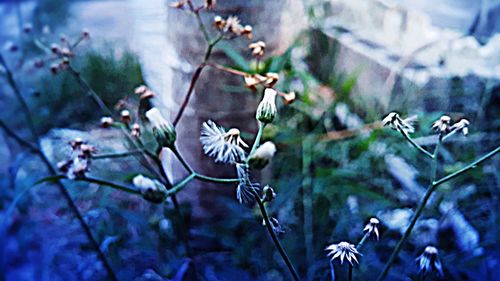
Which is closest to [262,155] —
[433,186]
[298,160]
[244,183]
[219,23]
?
[244,183]

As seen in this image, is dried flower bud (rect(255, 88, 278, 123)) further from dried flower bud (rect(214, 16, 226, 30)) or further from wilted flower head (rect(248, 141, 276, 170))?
dried flower bud (rect(214, 16, 226, 30))

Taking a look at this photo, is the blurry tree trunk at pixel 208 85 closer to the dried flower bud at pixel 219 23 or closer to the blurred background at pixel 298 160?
the blurred background at pixel 298 160

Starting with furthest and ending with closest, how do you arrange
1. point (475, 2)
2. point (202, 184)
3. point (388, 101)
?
point (475, 2)
point (388, 101)
point (202, 184)

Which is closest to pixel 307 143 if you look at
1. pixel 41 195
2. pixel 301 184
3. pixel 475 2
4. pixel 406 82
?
pixel 301 184

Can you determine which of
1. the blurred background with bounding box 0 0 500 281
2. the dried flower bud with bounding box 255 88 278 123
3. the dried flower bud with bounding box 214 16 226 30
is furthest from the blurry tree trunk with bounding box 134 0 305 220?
the dried flower bud with bounding box 255 88 278 123

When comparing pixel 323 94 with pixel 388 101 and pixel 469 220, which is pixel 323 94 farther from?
pixel 469 220

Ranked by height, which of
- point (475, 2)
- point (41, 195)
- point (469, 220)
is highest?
point (475, 2)

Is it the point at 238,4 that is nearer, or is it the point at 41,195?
the point at 238,4
